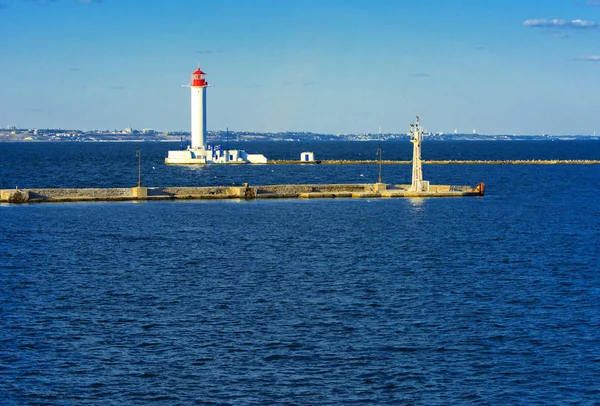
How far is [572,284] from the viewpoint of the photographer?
40719 mm

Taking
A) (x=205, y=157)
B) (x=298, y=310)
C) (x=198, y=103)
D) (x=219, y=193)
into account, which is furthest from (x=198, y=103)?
(x=298, y=310)

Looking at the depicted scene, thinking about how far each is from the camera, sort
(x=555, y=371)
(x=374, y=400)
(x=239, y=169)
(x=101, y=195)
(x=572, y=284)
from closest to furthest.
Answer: (x=374, y=400) < (x=555, y=371) < (x=572, y=284) < (x=101, y=195) < (x=239, y=169)

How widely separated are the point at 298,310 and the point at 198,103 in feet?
387

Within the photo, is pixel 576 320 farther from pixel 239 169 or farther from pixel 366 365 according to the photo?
pixel 239 169

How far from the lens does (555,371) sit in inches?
1072

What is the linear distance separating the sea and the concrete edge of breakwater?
9.80 meters

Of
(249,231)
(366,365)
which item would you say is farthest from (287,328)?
(249,231)

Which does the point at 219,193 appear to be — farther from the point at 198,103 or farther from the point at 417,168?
the point at 198,103

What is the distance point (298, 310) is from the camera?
34.9 metres

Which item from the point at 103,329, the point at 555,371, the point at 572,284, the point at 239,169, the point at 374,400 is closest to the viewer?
the point at 374,400

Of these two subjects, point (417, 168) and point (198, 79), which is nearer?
point (417, 168)

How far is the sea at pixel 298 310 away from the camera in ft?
85.0

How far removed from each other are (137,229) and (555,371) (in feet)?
132

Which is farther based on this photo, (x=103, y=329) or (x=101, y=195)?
(x=101, y=195)
